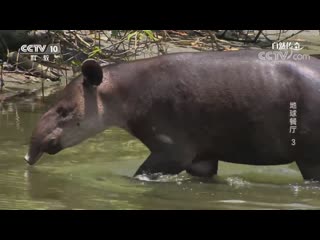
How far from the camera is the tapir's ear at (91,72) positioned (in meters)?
7.25

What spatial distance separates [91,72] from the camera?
732 cm

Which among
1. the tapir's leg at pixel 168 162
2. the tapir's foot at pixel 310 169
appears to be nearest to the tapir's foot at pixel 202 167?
the tapir's leg at pixel 168 162

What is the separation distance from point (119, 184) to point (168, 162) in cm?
45

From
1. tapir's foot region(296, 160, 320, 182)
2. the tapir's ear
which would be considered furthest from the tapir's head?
tapir's foot region(296, 160, 320, 182)

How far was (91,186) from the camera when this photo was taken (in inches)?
272

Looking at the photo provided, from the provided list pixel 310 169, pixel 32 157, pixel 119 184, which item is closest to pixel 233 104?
pixel 310 169

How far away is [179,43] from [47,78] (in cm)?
168

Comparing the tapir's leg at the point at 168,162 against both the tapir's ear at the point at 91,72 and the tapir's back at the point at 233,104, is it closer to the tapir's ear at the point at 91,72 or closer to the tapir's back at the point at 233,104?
the tapir's back at the point at 233,104

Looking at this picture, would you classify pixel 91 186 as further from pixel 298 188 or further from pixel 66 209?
pixel 298 188

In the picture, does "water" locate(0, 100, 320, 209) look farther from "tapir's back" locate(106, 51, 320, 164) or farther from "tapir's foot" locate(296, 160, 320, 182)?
"tapir's back" locate(106, 51, 320, 164)

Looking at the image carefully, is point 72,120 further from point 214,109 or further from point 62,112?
point 214,109

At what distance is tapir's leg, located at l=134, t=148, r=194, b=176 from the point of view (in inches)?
282

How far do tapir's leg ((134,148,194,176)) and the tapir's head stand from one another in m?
0.56
